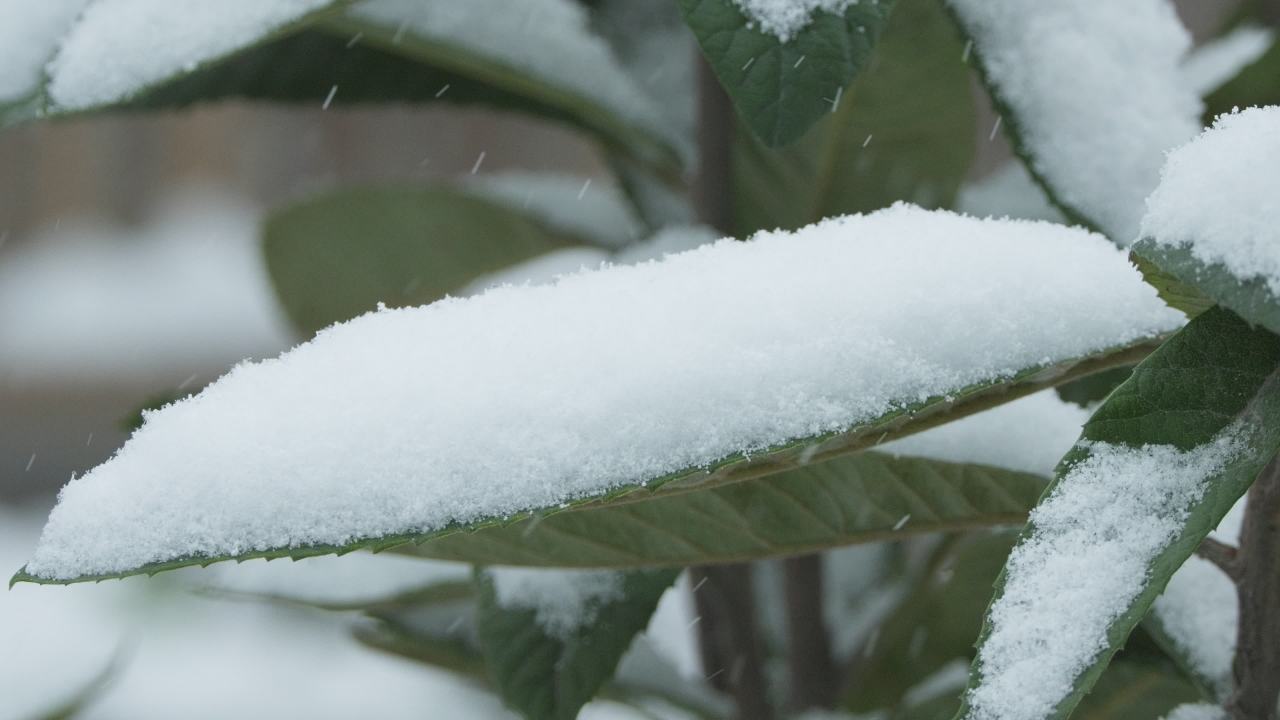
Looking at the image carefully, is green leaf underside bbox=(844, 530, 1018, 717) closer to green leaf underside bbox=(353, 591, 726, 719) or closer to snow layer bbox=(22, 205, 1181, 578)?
green leaf underside bbox=(353, 591, 726, 719)

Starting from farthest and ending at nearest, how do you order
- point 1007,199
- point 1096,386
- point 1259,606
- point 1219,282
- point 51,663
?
point 51,663, point 1007,199, point 1096,386, point 1259,606, point 1219,282

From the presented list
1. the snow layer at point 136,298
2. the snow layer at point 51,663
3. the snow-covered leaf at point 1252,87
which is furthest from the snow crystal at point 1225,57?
the snow layer at point 136,298

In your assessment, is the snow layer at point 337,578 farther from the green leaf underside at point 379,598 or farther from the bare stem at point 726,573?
the bare stem at point 726,573

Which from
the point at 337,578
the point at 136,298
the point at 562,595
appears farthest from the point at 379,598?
the point at 136,298

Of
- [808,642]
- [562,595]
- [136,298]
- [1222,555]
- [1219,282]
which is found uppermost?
[1219,282]

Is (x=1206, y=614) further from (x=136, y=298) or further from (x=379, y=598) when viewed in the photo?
(x=136, y=298)
